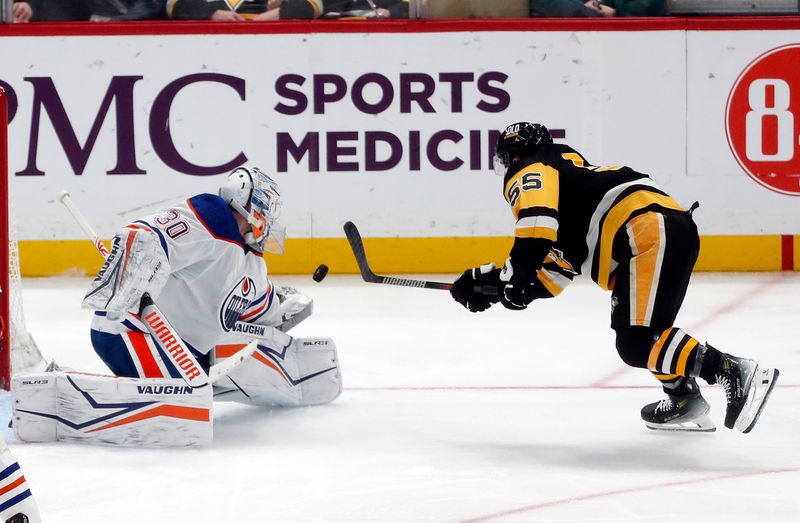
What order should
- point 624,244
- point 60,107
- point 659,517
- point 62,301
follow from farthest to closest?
point 60,107 → point 62,301 → point 624,244 → point 659,517

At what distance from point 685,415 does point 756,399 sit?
1.03 feet

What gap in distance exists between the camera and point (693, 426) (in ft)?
10.3

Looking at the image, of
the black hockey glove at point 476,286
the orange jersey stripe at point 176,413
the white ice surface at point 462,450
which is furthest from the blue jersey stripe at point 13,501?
the black hockey glove at point 476,286

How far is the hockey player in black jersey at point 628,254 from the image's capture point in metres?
2.85

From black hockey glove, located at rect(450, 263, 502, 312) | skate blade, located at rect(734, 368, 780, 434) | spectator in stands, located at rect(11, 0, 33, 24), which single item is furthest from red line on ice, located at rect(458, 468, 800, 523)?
spectator in stands, located at rect(11, 0, 33, 24)

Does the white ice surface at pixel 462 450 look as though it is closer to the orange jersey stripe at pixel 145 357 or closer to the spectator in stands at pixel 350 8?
the orange jersey stripe at pixel 145 357

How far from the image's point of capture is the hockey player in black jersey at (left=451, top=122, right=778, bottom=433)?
285cm

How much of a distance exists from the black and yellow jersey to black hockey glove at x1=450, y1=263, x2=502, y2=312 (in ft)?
0.59

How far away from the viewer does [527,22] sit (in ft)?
18.9

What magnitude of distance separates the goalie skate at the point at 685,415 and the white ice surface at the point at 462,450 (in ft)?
0.12

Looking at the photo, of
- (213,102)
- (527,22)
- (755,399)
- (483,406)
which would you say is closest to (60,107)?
(213,102)

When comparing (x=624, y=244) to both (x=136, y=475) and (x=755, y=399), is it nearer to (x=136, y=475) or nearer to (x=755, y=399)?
(x=755, y=399)

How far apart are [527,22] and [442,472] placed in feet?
11.2

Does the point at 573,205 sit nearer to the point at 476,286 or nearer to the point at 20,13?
A: the point at 476,286
